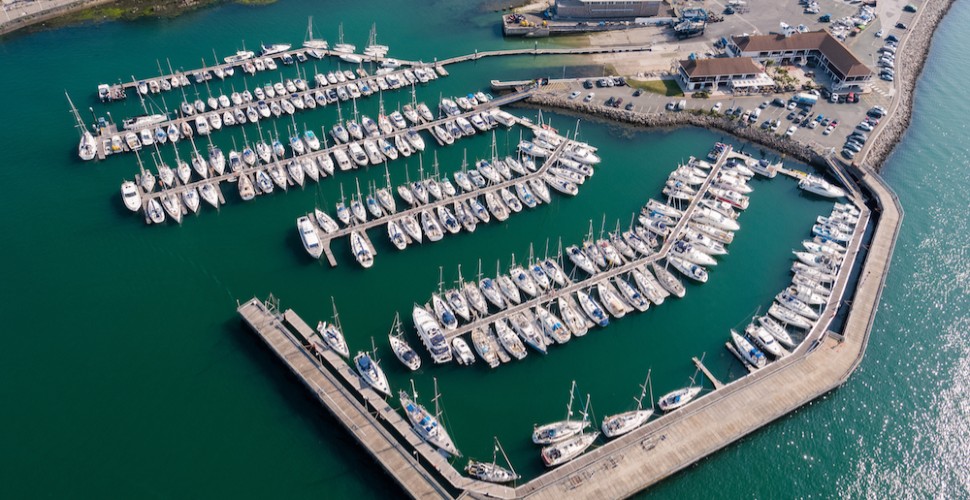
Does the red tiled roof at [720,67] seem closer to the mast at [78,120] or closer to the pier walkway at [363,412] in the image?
the pier walkway at [363,412]

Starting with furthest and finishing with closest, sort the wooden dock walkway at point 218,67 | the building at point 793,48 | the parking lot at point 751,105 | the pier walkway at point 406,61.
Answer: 1. the building at point 793,48
2. the pier walkway at point 406,61
3. the wooden dock walkway at point 218,67
4. the parking lot at point 751,105

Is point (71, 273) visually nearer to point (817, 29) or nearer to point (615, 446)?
point (615, 446)

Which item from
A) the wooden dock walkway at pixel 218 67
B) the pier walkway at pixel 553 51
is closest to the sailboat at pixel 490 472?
the wooden dock walkway at pixel 218 67

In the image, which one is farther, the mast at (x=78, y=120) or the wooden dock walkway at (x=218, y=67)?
the wooden dock walkway at (x=218, y=67)

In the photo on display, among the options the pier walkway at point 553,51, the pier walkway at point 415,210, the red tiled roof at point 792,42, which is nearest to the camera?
the pier walkway at point 415,210

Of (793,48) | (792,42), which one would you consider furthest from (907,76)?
(792,42)

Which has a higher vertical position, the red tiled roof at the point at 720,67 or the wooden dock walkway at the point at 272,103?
the red tiled roof at the point at 720,67

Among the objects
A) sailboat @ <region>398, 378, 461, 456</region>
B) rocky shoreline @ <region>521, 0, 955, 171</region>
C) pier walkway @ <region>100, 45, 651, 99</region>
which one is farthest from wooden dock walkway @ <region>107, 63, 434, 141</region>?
sailboat @ <region>398, 378, 461, 456</region>
